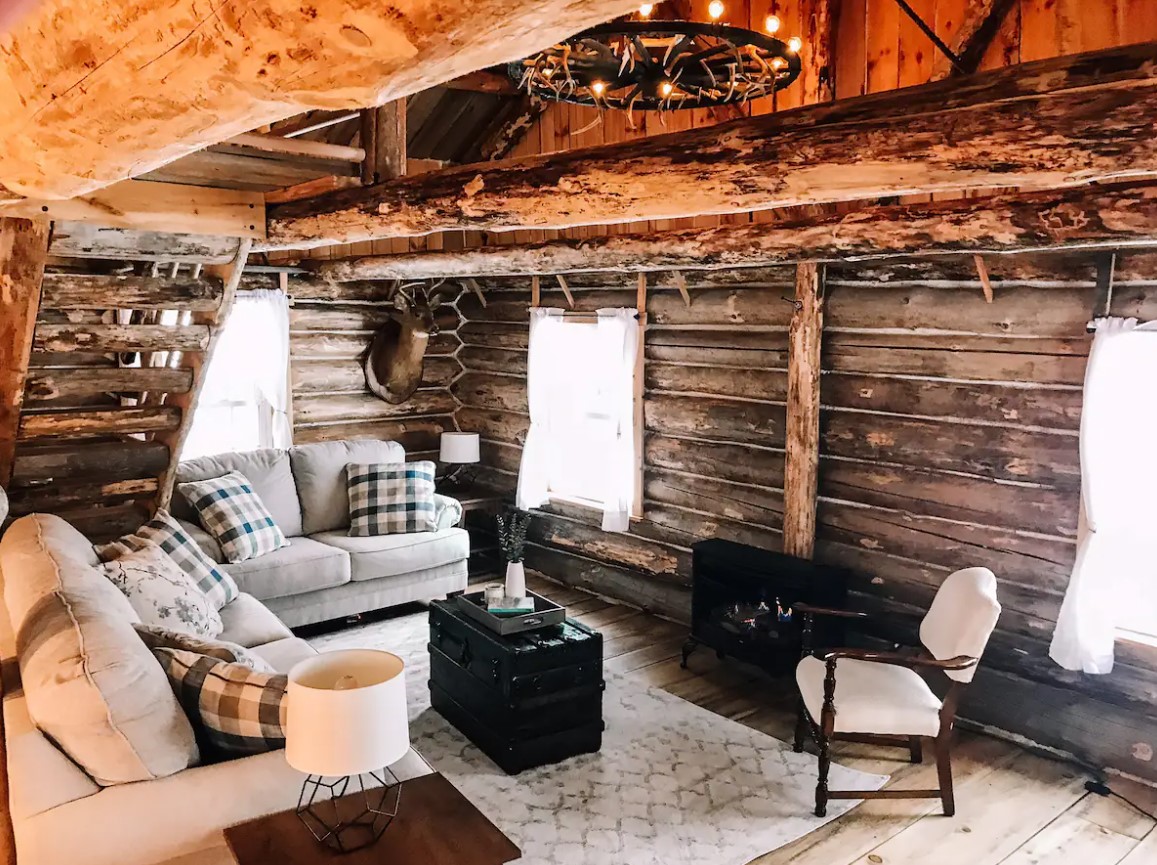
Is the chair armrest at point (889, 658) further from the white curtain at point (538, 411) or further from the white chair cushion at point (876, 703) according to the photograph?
the white curtain at point (538, 411)

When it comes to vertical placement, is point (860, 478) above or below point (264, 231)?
below

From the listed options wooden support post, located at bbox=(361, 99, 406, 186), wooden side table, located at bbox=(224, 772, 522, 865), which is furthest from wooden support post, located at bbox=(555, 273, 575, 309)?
wooden side table, located at bbox=(224, 772, 522, 865)

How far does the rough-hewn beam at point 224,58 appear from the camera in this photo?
2.94ft

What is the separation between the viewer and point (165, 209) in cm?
362

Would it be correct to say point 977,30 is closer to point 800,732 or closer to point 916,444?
point 916,444

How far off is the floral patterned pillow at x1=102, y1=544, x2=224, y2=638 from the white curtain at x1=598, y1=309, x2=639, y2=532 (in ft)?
9.79

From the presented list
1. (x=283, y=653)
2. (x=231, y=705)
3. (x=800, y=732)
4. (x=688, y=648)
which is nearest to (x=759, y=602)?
(x=688, y=648)

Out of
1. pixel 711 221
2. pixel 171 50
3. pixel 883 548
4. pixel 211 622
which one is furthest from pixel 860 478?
pixel 171 50

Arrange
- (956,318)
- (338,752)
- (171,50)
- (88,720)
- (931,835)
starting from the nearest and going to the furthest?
(171,50), (338,752), (88,720), (931,835), (956,318)

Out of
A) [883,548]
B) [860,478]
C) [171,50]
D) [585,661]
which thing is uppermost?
[171,50]

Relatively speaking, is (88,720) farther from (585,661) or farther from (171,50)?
(585,661)

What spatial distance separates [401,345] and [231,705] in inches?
188

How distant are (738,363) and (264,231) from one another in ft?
9.62

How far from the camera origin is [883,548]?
4.89 meters
